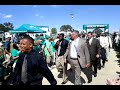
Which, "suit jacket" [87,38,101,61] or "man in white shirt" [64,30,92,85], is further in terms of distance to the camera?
"suit jacket" [87,38,101,61]

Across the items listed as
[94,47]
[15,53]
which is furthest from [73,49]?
[15,53]

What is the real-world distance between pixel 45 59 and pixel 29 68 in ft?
11.4

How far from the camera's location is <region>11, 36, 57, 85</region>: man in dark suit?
374 cm

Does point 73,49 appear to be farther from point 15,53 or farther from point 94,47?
point 15,53

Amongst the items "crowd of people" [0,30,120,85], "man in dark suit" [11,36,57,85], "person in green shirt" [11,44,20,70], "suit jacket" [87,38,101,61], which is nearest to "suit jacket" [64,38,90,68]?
"crowd of people" [0,30,120,85]

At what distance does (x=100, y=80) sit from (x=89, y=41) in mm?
1142

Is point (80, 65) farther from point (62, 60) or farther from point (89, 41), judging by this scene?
point (89, 41)

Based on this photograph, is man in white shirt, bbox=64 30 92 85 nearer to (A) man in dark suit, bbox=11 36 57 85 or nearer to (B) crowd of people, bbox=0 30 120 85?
(B) crowd of people, bbox=0 30 120 85

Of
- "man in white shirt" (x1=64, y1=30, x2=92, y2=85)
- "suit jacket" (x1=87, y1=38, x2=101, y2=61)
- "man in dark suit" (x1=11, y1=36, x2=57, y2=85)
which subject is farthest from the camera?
"suit jacket" (x1=87, y1=38, x2=101, y2=61)

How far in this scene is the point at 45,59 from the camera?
7188mm

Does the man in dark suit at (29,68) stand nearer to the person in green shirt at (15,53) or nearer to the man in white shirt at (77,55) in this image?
the man in white shirt at (77,55)

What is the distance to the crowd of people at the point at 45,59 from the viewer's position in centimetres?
377
